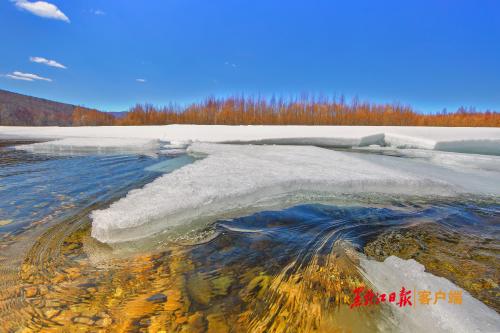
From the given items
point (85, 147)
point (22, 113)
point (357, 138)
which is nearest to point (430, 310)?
point (357, 138)

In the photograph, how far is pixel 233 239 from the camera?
3.85 feet

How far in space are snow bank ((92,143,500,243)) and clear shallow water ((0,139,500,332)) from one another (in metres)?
0.12

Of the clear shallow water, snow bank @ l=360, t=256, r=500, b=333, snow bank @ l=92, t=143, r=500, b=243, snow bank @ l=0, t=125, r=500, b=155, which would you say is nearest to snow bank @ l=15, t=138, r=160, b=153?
snow bank @ l=0, t=125, r=500, b=155

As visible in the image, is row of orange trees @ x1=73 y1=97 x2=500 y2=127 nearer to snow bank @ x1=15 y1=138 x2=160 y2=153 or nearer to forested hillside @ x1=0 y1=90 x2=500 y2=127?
forested hillside @ x1=0 y1=90 x2=500 y2=127

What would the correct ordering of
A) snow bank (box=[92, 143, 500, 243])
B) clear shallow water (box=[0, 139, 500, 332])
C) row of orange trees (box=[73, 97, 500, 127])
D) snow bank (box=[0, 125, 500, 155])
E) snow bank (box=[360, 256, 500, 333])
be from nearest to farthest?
1. snow bank (box=[360, 256, 500, 333])
2. clear shallow water (box=[0, 139, 500, 332])
3. snow bank (box=[92, 143, 500, 243])
4. snow bank (box=[0, 125, 500, 155])
5. row of orange trees (box=[73, 97, 500, 127])

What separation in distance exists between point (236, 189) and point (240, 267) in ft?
2.17

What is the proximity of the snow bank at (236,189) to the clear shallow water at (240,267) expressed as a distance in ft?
0.39

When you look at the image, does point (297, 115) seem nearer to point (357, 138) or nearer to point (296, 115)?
point (296, 115)

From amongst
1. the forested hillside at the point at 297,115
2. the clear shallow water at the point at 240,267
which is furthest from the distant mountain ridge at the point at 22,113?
the clear shallow water at the point at 240,267

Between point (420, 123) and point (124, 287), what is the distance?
1176cm

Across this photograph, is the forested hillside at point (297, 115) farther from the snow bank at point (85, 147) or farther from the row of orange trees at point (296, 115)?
the snow bank at point (85, 147)

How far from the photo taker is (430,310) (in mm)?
679

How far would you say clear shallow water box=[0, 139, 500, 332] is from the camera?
73cm

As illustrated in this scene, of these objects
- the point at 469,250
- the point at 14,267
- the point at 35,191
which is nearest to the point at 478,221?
the point at 469,250
